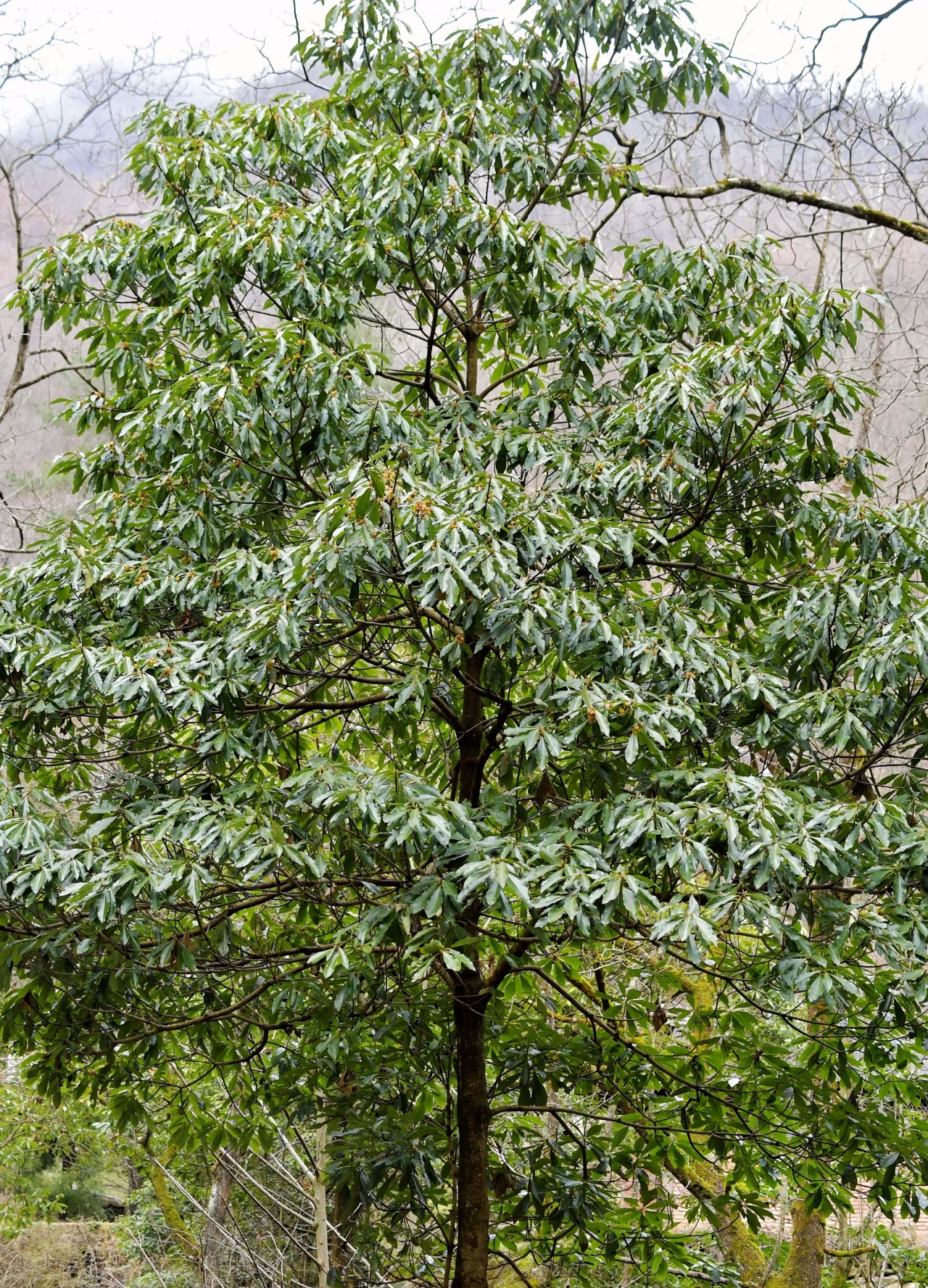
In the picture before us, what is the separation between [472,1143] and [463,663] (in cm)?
187

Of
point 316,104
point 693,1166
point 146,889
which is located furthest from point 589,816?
point 693,1166

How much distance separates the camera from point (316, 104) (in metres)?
4.77

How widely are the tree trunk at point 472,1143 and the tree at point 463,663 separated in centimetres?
2

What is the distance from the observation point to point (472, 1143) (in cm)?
448

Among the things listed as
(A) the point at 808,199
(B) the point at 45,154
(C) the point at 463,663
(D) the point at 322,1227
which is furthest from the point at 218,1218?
(B) the point at 45,154

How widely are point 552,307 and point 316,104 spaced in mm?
1405

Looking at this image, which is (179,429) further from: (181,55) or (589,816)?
(181,55)

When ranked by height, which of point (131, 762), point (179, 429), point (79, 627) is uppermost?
point (179, 429)

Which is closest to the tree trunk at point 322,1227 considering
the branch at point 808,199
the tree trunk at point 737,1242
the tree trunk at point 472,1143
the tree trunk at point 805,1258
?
the tree trunk at point 472,1143

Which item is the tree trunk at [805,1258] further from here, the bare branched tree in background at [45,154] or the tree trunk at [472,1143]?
the bare branched tree in background at [45,154]

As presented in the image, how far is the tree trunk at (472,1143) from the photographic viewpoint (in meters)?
4.39

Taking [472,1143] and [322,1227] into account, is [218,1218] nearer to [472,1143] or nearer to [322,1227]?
[322,1227]

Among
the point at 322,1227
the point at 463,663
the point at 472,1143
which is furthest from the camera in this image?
the point at 322,1227

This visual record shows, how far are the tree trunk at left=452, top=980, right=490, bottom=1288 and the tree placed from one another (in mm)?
20
